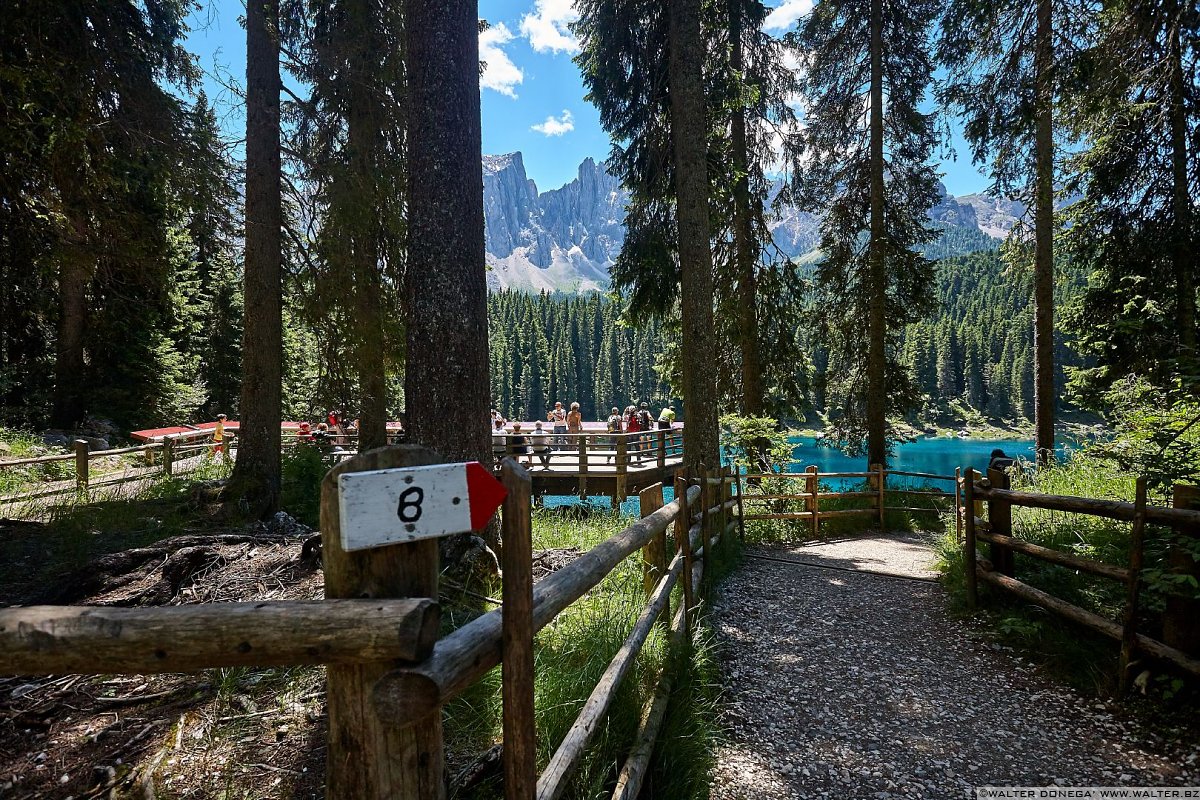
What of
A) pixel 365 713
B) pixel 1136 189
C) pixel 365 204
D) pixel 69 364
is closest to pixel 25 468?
pixel 69 364

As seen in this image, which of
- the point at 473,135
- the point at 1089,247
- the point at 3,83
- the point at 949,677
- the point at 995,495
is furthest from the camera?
the point at 1089,247

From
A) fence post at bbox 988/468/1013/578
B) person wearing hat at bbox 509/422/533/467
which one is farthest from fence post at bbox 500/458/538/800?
person wearing hat at bbox 509/422/533/467

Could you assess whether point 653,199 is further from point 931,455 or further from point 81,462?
point 931,455

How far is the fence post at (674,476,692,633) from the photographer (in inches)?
172

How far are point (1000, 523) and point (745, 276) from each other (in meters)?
8.07

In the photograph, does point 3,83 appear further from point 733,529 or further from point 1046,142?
point 1046,142

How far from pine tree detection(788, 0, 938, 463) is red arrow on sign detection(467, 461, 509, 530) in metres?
11.9

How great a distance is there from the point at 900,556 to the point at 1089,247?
630 centimetres

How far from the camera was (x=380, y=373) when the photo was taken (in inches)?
320

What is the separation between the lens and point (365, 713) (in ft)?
4.58

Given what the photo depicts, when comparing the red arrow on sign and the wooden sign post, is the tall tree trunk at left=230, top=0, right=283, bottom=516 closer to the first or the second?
the wooden sign post

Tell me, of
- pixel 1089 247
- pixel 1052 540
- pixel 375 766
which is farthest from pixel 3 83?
pixel 1089 247

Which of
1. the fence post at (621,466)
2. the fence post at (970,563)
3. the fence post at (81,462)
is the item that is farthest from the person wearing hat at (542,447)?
the fence post at (970,563)

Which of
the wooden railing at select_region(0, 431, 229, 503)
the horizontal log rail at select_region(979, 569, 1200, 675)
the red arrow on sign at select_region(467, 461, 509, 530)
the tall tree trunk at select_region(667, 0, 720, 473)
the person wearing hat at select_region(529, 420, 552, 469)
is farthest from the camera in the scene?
the person wearing hat at select_region(529, 420, 552, 469)
